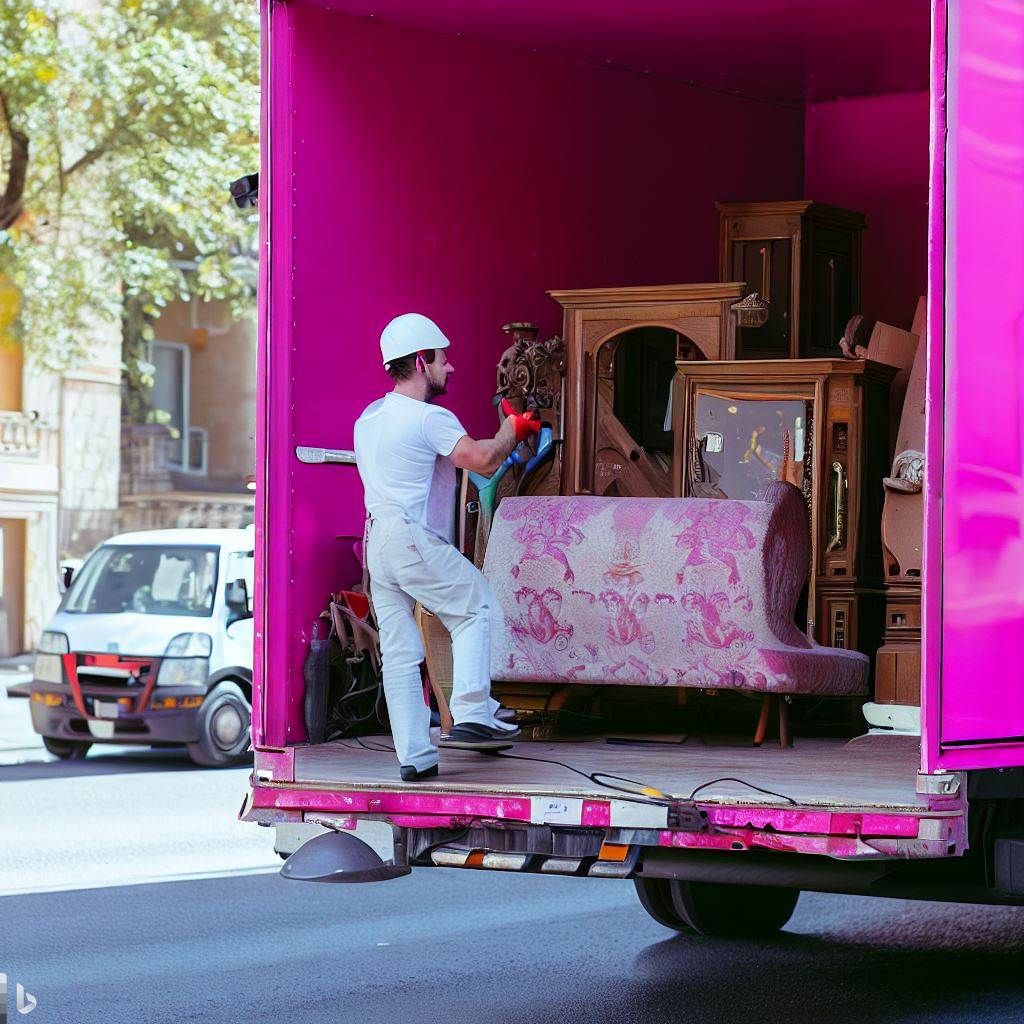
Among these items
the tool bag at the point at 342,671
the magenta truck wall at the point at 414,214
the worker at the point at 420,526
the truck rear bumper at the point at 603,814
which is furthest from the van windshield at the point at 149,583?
the truck rear bumper at the point at 603,814

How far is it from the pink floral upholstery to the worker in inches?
24.3

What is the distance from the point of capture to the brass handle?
766 centimetres

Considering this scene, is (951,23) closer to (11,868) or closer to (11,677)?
(11,868)

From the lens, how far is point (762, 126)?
860 cm

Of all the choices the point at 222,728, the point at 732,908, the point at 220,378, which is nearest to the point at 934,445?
the point at 732,908

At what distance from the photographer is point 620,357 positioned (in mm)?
7891

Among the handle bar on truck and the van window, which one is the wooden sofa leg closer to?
the handle bar on truck

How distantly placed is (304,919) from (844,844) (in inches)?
142

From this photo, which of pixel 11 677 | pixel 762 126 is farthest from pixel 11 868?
pixel 11 677

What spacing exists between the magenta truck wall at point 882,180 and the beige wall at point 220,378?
60.3 ft

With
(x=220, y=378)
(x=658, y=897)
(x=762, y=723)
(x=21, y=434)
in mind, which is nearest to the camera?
(x=762, y=723)

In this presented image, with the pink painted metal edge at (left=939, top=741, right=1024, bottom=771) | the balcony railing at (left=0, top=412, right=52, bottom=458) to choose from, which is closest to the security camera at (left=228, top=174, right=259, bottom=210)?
the pink painted metal edge at (left=939, top=741, right=1024, bottom=771)

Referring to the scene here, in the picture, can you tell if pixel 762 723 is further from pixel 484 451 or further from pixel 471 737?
pixel 484 451

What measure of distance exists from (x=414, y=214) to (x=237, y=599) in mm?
7252
